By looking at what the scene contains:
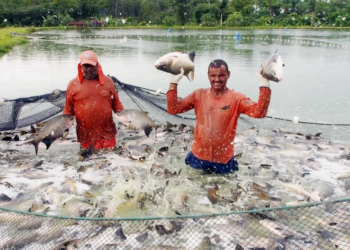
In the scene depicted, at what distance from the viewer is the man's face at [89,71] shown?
17.9ft

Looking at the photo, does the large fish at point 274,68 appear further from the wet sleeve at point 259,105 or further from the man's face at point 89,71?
the man's face at point 89,71

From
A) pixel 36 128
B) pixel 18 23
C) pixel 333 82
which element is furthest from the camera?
pixel 18 23

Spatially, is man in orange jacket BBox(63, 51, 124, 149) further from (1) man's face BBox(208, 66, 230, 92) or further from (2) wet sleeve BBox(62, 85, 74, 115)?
(1) man's face BBox(208, 66, 230, 92)

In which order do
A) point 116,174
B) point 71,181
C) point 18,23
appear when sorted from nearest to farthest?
point 71,181 < point 116,174 < point 18,23

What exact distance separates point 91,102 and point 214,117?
204 centimetres

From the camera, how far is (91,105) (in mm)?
5625

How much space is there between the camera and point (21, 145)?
6.68m

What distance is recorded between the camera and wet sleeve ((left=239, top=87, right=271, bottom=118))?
13.4 ft

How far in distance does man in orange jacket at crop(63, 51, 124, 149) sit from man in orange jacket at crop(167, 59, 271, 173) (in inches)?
59.1

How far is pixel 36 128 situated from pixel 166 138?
108 inches

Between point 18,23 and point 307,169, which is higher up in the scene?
point 18,23

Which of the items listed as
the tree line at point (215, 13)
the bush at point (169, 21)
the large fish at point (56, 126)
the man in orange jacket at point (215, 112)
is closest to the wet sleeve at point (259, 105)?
the man in orange jacket at point (215, 112)

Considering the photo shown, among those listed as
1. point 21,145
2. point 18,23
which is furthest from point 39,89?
point 18,23

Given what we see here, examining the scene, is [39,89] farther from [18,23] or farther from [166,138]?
[18,23]
